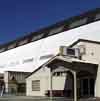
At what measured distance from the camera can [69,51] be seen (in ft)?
100

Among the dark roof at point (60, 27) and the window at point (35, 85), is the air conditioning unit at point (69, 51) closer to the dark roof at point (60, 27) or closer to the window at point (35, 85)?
the window at point (35, 85)

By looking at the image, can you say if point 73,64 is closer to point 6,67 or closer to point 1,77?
point 1,77

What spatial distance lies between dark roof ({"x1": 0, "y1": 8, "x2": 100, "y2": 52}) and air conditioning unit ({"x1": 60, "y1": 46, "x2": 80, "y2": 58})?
61.2ft

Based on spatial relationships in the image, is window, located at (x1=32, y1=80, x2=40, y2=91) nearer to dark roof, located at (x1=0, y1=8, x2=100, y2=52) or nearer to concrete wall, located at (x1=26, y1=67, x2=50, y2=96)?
concrete wall, located at (x1=26, y1=67, x2=50, y2=96)

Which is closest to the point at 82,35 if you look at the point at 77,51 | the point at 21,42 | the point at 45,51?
the point at 45,51

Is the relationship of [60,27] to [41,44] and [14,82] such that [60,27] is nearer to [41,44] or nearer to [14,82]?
[41,44]

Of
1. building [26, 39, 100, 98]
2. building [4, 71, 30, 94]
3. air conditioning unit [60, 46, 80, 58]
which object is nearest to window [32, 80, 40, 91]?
building [26, 39, 100, 98]

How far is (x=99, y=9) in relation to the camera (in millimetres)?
52312

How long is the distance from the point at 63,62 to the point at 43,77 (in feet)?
38.9

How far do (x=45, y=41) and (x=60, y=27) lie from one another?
13.2 ft

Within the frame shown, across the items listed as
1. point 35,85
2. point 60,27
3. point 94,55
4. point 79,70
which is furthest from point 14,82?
point 79,70

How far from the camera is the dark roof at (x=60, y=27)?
5200 centimetres

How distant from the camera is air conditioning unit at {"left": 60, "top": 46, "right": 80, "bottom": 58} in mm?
29953

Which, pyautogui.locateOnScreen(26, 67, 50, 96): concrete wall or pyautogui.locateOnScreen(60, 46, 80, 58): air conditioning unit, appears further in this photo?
pyautogui.locateOnScreen(26, 67, 50, 96): concrete wall
